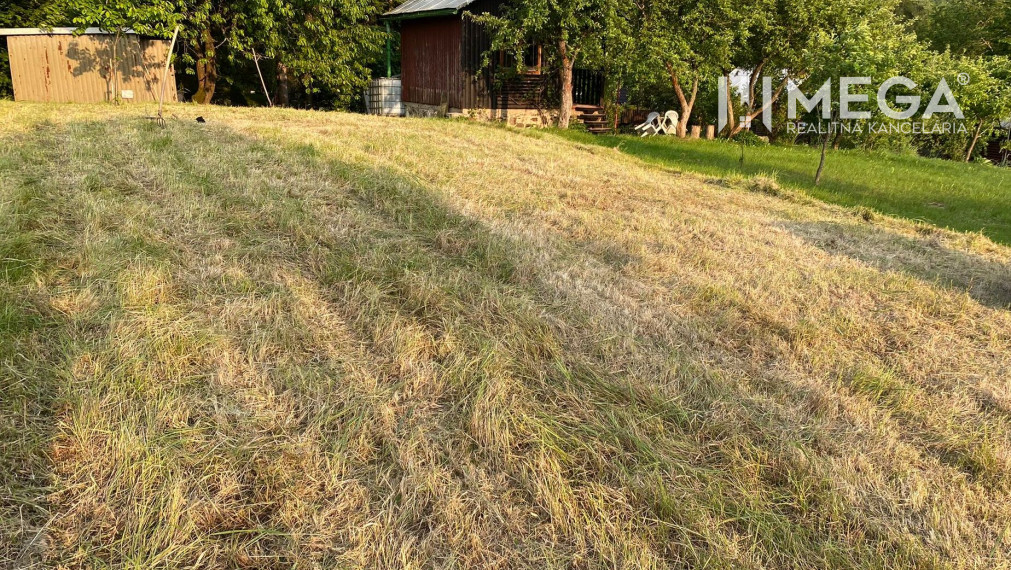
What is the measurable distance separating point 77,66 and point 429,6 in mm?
9109

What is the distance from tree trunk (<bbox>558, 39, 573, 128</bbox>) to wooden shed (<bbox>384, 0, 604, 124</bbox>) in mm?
781

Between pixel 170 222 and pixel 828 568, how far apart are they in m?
4.56

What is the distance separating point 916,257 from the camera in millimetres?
5855

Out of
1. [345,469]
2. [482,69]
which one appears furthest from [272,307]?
[482,69]

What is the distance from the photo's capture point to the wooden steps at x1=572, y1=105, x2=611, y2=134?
17906mm

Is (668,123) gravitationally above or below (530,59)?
below

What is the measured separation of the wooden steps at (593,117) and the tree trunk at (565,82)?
4.44 feet

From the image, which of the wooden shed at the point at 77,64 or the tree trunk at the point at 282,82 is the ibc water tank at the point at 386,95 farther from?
the wooden shed at the point at 77,64

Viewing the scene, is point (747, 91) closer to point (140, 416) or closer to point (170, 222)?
point (170, 222)

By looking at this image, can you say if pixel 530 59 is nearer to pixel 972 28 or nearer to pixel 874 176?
pixel 874 176

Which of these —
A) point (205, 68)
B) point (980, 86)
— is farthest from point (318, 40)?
point (980, 86)

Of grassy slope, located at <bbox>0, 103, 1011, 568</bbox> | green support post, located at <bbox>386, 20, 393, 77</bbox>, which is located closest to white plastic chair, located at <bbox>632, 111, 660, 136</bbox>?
green support post, located at <bbox>386, 20, 393, 77</bbox>

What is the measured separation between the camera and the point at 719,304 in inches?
157

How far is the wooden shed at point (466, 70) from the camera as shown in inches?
627
